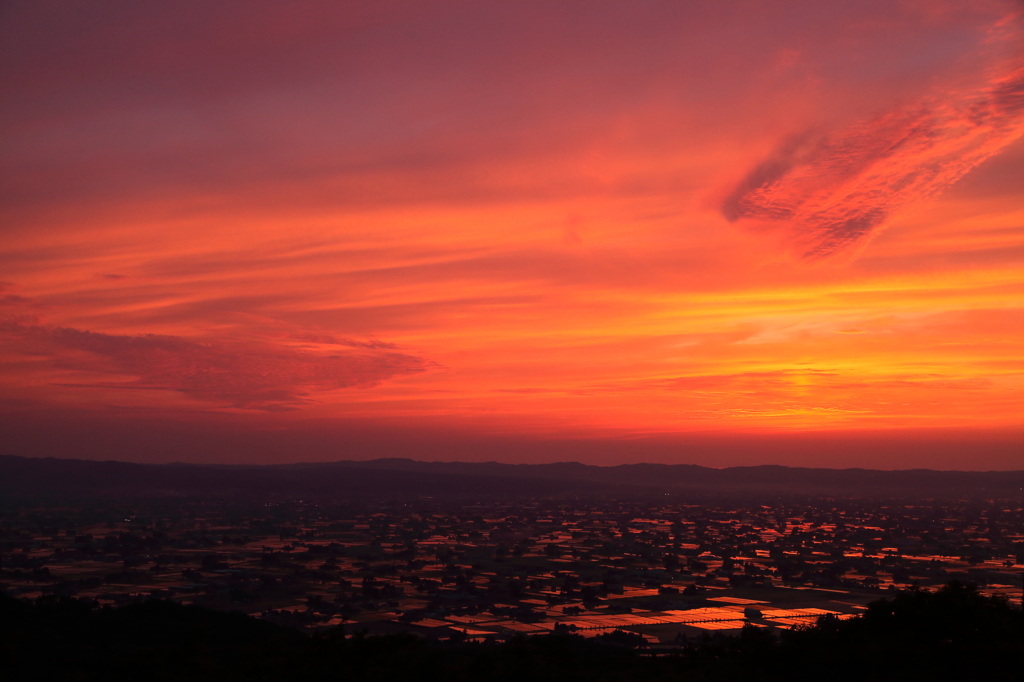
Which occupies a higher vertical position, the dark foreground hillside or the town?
the dark foreground hillside

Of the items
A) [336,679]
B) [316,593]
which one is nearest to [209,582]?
[316,593]

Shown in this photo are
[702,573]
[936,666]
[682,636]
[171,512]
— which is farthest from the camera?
[171,512]

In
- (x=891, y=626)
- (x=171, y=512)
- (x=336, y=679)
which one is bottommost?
(x=171, y=512)

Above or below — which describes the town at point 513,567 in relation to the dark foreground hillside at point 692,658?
below

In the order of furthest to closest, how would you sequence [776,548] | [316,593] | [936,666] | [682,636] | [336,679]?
[776,548] → [316,593] → [682,636] → [336,679] → [936,666]

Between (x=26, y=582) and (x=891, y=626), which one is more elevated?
(x=891, y=626)

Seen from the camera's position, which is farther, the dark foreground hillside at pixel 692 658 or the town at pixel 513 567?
the town at pixel 513 567

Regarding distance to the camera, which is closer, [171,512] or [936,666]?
[936,666]

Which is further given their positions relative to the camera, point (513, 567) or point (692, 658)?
point (513, 567)

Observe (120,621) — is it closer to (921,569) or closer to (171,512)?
(921,569)

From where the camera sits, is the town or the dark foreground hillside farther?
the town

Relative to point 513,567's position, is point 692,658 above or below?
Result: above
